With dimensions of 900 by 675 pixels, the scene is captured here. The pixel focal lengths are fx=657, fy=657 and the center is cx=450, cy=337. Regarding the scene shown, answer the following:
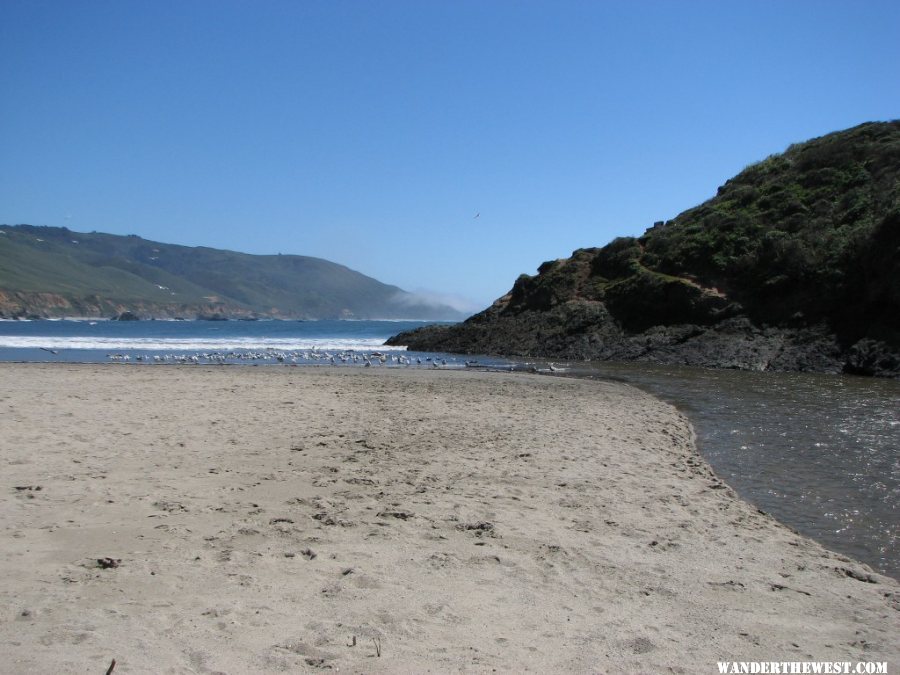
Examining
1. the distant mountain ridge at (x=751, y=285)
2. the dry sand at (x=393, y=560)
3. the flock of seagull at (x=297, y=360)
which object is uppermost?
the distant mountain ridge at (x=751, y=285)

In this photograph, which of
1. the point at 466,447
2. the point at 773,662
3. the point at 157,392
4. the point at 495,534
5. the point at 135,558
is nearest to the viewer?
the point at 773,662

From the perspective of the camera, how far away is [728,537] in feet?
21.5

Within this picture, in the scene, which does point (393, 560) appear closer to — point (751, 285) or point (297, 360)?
point (297, 360)

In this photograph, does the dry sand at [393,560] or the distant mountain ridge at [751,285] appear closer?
the dry sand at [393,560]

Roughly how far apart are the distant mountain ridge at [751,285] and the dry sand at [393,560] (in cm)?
2058

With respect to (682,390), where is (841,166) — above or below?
above

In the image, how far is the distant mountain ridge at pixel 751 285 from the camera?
27.3 meters

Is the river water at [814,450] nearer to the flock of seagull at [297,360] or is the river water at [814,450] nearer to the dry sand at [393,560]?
A: the dry sand at [393,560]

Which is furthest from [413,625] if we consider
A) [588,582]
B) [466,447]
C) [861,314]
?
[861,314]

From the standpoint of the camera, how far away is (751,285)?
32.6 m

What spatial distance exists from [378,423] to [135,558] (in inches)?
281

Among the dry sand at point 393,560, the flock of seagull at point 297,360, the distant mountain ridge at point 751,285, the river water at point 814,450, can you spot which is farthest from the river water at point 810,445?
the flock of seagull at point 297,360

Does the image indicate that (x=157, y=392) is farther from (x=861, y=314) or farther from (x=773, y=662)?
(x=861, y=314)

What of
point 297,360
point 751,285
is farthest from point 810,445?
point 297,360
